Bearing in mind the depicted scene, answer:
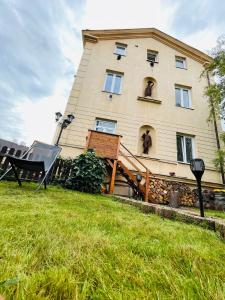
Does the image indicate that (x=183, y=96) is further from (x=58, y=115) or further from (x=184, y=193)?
(x=58, y=115)

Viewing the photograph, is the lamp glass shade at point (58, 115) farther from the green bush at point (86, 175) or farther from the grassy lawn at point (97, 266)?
the grassy lawn at point (97, 266)

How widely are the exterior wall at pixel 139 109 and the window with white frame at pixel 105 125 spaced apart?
29 centimetres

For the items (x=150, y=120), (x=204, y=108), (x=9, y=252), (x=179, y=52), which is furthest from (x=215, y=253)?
(x=179, y=52)

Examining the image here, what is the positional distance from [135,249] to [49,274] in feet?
2.19

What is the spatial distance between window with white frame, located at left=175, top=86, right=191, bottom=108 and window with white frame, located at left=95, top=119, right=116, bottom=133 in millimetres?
4652

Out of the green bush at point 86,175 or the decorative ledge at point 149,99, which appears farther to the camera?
the decorative ledge at point 149,99

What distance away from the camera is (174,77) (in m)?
12.1

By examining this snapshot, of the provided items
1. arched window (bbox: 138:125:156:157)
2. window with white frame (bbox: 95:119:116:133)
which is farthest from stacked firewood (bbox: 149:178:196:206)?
window with white frame (bbox: 95:119:116:133)

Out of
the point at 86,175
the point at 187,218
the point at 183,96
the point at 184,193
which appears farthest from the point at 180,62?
the point at 187,218

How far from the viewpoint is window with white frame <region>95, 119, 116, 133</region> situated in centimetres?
979

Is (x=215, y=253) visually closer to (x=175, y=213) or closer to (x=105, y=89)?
(x=175, y=213)

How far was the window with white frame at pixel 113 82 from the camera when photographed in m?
11.0

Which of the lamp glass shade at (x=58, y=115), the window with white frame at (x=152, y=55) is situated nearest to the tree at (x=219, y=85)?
the window with white frame at (x=152, y=55)

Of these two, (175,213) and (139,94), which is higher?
(139,94)
